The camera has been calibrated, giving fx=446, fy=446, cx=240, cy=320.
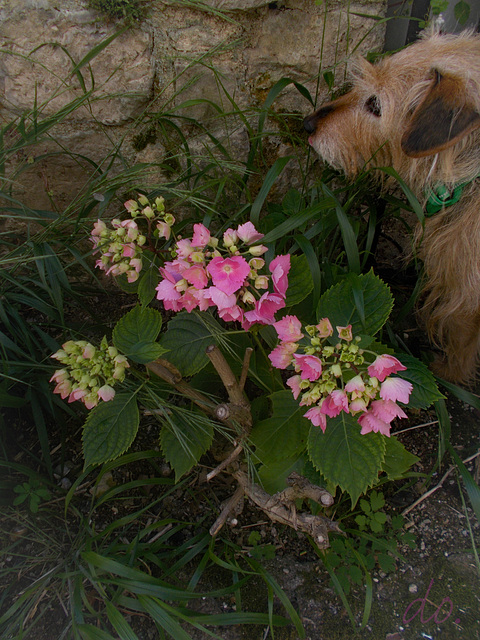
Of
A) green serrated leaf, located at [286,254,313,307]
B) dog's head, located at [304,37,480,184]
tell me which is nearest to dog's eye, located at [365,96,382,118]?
dog's head, located at [304,37,480,184]

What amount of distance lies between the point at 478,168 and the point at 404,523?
1336 millimetres

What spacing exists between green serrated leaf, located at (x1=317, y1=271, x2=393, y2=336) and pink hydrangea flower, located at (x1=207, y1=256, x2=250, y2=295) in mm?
447

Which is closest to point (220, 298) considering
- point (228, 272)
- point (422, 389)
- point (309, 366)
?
point (228, 272)

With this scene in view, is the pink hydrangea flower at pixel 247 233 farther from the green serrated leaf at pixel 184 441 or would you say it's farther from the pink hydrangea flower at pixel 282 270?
the green serrated leaf at pixel 184 441

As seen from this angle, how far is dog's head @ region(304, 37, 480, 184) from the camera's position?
1392mm

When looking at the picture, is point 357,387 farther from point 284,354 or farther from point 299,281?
point 299,281

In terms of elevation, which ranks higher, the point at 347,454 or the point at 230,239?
the point at 230,239

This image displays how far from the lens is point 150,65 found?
5.97ft

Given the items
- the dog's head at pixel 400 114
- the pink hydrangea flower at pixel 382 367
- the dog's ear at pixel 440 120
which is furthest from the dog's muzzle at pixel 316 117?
the pink hydrangea flower at pixel 382 367

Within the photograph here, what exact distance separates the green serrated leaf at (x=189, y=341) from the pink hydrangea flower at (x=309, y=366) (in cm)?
38

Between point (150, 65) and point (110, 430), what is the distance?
4.77ft

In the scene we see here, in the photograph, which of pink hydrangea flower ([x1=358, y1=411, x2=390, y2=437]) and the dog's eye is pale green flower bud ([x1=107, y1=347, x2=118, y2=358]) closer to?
pink hydrangea flower ([x1=358, y1=411, x2=390, y2=437])

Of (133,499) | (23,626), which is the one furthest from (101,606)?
(133,499)

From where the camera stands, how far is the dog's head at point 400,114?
139cm
